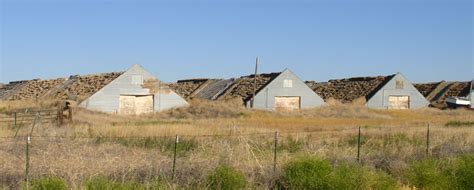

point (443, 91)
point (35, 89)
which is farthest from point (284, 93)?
point (443, 91)

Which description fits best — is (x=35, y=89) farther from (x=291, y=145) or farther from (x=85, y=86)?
(x=291, y=145)

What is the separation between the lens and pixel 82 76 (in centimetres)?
5112

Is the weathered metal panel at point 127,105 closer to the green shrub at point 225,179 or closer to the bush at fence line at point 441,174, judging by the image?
the bush at fence line at point 441,174

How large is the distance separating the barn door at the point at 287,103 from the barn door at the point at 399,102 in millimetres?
10720

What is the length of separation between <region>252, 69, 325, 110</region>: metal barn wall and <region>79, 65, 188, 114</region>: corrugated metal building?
685 centimetres

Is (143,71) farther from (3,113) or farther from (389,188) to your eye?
(389,188)

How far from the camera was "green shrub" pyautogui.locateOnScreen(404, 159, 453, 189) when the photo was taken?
45.7ft

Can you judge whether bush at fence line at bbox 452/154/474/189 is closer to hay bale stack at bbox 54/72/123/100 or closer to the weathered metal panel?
hay bale stack at bbox 54/72/123/100

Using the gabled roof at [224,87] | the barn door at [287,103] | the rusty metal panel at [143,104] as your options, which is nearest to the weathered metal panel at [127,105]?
the rusty metal panel at [143,104]

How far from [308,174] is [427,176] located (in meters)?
2.85

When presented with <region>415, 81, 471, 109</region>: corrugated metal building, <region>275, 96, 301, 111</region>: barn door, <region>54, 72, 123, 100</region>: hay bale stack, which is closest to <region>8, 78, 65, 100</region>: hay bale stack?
<region>54, 72, 123, 100</region>: hay bale stack

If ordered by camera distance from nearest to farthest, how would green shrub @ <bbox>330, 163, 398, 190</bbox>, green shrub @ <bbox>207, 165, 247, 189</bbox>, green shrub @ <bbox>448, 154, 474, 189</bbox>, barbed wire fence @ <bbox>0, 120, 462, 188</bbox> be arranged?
1. green shrub @ <bbox>207, 165, 247, 189</bbox>
2. green shrub @ <bbox>330, 163, 398, 190</bbox>
3. barbed wire fence @ <bbox>0, 120, 462, 188</bbox>
4. green shrub @ <bbox>448, 154, 474, 189</bbox>

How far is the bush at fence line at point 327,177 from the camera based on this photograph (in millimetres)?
12812

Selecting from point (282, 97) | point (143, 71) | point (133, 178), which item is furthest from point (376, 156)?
point (282, 97)
